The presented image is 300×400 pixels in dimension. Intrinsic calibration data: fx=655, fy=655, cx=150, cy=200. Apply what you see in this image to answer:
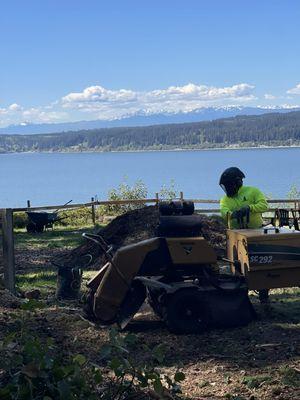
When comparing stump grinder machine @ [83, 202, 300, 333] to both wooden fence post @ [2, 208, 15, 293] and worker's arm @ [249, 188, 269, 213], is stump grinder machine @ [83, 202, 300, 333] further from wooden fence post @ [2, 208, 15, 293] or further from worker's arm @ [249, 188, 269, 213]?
wooden fence post @ [2, 208, 15, 293]

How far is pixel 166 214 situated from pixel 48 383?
4.19 meters

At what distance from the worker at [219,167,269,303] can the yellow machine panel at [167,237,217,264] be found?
3.19ft

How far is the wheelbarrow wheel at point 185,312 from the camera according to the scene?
7.14m

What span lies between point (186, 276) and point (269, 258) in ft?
3.18

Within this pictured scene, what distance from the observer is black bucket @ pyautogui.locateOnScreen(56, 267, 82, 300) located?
363 inches

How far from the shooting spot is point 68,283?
9.28 metres

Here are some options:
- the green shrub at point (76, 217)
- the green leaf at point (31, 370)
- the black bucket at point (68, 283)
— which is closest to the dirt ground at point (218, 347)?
the black bucket at point (68, 283)

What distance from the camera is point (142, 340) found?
22.6ft

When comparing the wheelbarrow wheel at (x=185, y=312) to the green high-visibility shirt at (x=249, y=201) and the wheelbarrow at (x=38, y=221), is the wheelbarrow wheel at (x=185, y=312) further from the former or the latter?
the wheelbarrow at (x=38, y=221)

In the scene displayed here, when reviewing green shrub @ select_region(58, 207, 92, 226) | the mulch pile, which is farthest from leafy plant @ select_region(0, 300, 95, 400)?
green shrub @ select_region(58, 207, 92, 226)

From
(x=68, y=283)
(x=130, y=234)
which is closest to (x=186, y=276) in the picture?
(x=68, y=283)

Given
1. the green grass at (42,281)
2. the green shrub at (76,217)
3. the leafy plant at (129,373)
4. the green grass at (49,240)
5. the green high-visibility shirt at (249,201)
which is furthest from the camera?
the green shrub at (76,217)

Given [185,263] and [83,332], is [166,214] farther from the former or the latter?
[83,332]

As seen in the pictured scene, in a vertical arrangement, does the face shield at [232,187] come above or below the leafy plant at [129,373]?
above
